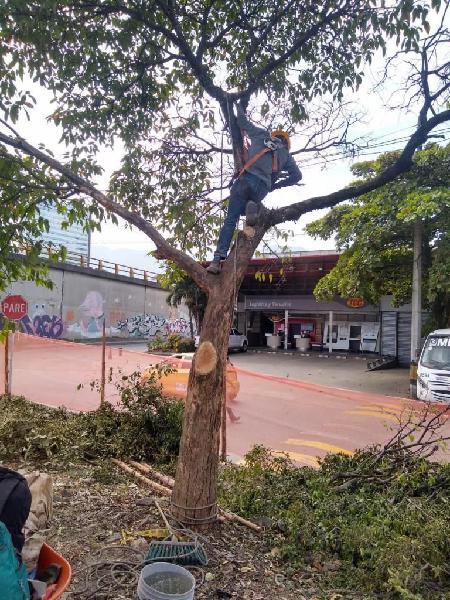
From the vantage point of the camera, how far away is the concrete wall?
26.8 metres

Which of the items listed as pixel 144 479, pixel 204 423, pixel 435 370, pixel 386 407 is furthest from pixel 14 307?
pixel 435 370

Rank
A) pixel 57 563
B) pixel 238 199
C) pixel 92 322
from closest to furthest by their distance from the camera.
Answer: pixel 57 563 → pixel 238 199 → pixel 92 322

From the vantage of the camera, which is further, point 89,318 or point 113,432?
point 89,318

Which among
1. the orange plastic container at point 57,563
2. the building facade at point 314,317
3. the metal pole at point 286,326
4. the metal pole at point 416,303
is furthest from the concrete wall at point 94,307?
the orange plastic container at point 57,563

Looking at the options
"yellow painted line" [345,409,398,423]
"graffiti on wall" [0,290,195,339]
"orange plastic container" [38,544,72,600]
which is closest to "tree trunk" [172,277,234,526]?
"orange plastic container" [38,544,72,600]

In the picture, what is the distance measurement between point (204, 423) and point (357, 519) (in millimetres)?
1465

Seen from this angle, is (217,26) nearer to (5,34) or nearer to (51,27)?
(51,27)

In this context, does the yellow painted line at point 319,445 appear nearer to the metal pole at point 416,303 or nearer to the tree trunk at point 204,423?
the tree trunk at point 204,423

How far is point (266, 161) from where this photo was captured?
416 centimetres

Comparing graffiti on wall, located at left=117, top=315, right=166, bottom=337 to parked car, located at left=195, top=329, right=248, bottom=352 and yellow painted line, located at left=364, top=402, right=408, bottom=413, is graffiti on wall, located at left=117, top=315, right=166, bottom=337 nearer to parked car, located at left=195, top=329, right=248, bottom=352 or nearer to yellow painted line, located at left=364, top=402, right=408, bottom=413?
parked car, located at left=195, top=329, right=248, bottom=352

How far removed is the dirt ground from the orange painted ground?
2.48 m

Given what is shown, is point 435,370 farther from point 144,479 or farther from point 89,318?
point 89,318

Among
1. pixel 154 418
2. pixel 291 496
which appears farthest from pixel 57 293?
pixel 291 496

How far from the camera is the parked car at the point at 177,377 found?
6824 mm
